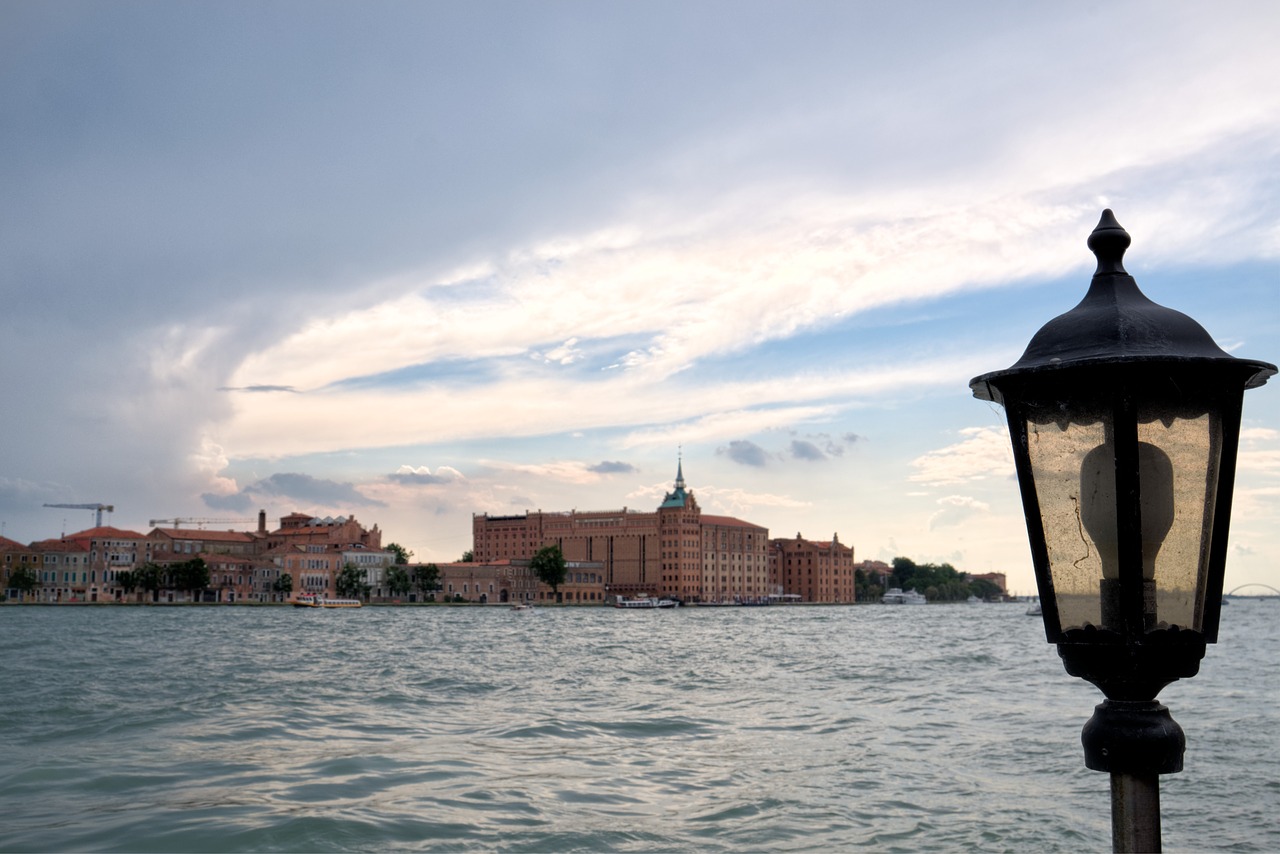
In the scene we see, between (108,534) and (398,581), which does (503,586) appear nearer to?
(398,581)

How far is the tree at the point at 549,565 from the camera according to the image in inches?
5748

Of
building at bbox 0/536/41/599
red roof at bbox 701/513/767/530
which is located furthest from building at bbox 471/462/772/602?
building at bbox 0/536/41/599

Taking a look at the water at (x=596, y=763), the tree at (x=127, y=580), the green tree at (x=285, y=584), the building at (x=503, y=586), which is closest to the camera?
the water at (x=596, y=763)

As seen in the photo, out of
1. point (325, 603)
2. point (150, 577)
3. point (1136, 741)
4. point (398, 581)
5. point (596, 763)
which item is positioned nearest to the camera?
point (1136, 741)

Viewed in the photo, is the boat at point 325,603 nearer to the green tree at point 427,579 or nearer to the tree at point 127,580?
the green tree at point 427,579

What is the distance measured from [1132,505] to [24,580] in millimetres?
140692

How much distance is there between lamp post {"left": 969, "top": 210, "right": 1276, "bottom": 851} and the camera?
2691mm

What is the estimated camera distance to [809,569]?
185m

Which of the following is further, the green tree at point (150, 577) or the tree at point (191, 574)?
the tree at point (191, 574)


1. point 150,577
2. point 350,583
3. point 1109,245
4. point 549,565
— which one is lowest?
point 350,583

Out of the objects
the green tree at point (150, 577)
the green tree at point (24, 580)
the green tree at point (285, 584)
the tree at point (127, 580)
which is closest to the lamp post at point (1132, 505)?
the green tree at point (150, 577)

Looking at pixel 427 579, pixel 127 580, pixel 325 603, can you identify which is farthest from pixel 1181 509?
pixel 427 579

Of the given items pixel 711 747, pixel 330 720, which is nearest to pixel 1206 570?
pixel 711 747

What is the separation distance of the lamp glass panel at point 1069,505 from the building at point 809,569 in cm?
18328
